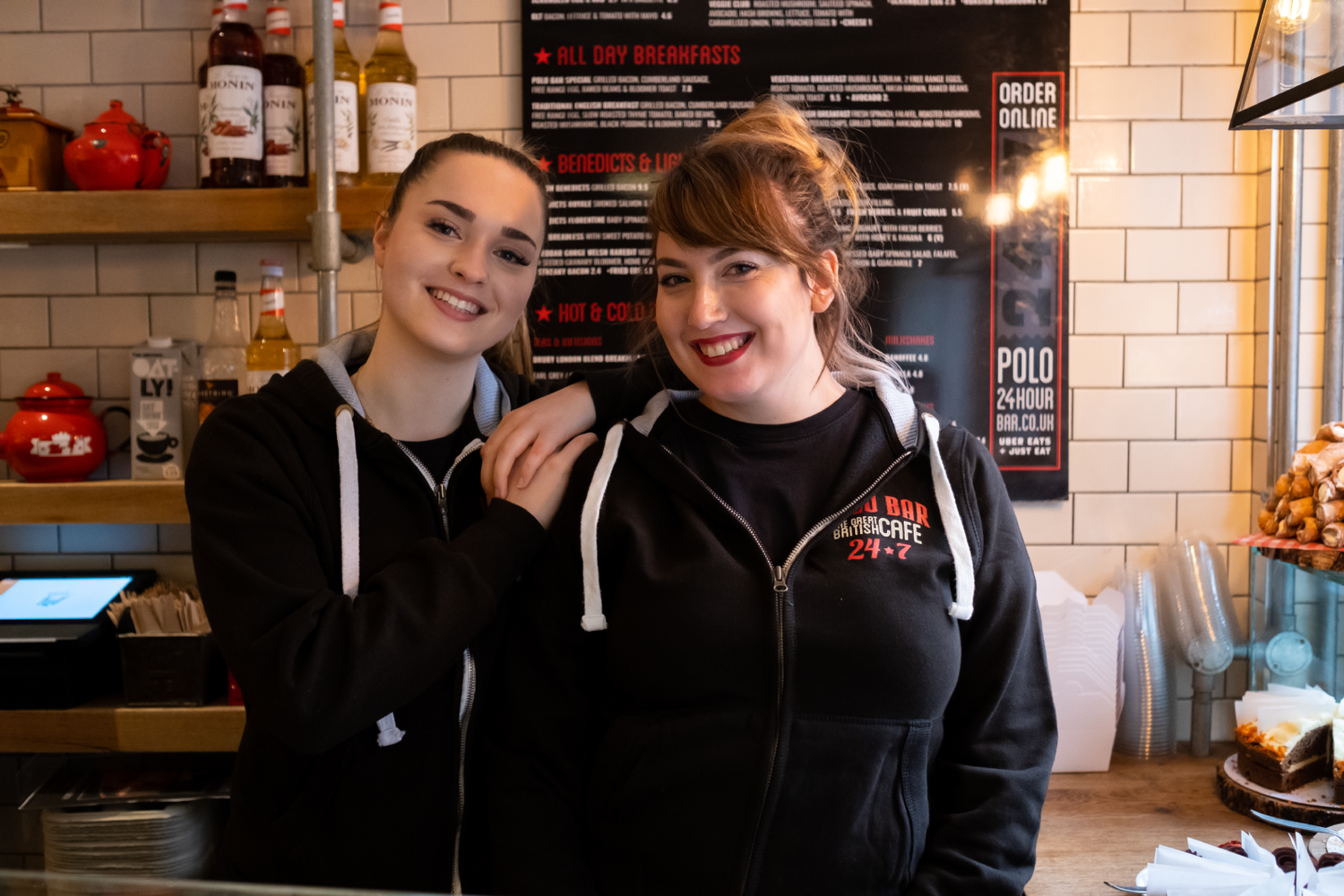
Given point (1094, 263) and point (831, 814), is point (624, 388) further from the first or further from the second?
point (1094, 263)

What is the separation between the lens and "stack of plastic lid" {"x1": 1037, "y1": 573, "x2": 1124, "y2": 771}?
1866 mm

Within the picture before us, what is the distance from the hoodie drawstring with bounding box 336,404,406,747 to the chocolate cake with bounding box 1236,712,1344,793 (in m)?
1.51

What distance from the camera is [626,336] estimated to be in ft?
6.62

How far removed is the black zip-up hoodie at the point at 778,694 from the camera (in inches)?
40.8

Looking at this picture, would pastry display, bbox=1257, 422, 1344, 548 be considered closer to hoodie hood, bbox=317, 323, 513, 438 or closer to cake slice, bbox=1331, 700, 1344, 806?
cake slice, bbox=1331, 700, 1344, 806

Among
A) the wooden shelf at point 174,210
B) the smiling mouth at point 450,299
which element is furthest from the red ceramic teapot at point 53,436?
the smiling mouth at point 450,299

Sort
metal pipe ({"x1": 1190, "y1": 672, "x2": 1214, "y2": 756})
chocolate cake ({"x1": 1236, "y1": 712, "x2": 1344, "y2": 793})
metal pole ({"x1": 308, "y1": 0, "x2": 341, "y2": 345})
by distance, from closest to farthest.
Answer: chocolate cake ({"x1": 1236, "y1": 712, "x2": 1344, "y2": 793})
metal pole ({"x1": 308, "y1": 0, "x2": 341, "y2": 345})
metal pipe ({"x1": 1190, "y1": 672, "x2": 1214, "y2": 756})

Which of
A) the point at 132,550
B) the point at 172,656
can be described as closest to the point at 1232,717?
the point at 172,656

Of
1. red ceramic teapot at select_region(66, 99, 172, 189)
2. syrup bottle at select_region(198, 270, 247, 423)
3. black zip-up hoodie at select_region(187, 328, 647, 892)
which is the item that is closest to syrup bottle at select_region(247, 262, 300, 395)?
syrup bottle at select_region(198, 270, 247, 423)

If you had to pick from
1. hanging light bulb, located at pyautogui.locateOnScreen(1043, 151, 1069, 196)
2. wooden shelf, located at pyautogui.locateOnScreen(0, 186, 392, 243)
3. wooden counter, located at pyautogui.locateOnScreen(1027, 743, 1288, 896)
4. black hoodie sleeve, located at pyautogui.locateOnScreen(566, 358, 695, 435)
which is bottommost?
wooden counter, located at pyautogui.locateOnScreen(1027, 743, 1288, 896)

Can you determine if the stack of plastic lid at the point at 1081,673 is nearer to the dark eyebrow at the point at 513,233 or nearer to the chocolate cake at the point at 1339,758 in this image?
the chocolate cake at the point at 1339,758

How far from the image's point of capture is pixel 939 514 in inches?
44.7

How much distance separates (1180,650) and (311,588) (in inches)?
69.4

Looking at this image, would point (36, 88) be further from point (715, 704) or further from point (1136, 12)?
point (1136, 12)
